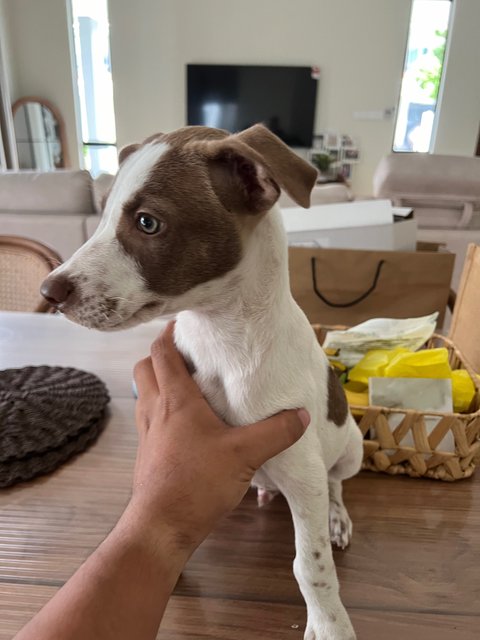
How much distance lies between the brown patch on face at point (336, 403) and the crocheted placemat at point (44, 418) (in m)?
0.41

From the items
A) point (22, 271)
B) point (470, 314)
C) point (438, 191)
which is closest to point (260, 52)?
point (438, 191)

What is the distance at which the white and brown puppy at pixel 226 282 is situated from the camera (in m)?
0.58

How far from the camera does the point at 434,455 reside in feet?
2.70

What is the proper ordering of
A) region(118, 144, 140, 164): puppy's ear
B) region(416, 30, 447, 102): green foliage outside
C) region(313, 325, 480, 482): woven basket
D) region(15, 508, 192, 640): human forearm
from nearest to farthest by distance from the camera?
region(15, 508, 192, 640): human forearm
region(118, 144, 140, 164): puppy's ear
region(313, 325, 480, 482): woven basket
region(416, 30, 447, 102): green foliage outside

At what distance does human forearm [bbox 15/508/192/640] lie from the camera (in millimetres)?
480

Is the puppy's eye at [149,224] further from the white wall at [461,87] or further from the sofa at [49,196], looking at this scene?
the white wall at [461,87]

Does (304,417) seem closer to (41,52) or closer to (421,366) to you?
(421,366)

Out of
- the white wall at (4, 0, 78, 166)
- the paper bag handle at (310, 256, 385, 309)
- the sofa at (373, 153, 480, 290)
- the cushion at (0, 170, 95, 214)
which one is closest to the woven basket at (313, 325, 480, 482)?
the paper bag handle at (310, 256, 385, 309)

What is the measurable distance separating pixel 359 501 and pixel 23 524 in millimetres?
506

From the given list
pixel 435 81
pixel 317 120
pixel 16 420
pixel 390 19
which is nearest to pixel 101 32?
pixel 317 120

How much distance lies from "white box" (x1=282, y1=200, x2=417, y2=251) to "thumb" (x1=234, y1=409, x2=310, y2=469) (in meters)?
1.13

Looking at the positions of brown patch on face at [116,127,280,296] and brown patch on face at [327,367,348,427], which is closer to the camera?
brown patch on face at [116,127,280,296]

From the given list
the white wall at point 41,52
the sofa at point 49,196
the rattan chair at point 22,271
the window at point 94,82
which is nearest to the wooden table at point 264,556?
the rattan chair at point 22,271

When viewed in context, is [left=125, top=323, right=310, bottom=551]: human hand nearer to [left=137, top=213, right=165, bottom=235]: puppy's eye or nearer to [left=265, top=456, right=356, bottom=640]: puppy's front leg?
[left=265, top=456, right=356, bottom=640]: puppy's front leg
